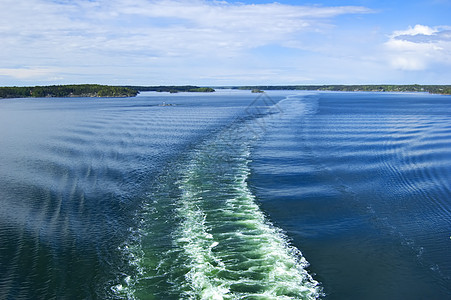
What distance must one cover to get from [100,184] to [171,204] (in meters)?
5.00

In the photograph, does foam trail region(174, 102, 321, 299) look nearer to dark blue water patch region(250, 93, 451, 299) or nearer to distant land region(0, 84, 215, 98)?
dark blue water patch region(250, 93, 451, 299)

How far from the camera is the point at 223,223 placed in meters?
13.8

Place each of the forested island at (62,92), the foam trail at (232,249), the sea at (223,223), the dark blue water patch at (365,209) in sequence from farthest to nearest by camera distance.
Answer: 1. the forested island at (62,92)
2. the dark blue water patch at (365,209)
3. the sea at (223,223)
4. the foam trail at (232,249)

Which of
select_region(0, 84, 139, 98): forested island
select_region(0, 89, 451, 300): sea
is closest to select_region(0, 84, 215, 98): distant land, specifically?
select_region(0, 84, 139, 98): forested island

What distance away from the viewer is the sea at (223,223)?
9.96 metres

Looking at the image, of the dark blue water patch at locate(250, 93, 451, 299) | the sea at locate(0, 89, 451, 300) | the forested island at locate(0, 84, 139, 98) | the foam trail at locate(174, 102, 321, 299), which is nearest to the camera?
the foam trail at locate(174, 102, 321, 299)

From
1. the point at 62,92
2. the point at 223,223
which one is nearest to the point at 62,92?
the point at 62,92

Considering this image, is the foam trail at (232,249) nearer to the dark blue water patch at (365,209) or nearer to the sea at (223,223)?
the sea at (223,223)

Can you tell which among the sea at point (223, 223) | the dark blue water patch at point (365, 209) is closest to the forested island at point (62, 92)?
the sea at point (223, 223)

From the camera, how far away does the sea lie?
9961 millimetres

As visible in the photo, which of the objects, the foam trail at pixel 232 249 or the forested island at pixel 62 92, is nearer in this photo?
the foam trail at pixel 232 249

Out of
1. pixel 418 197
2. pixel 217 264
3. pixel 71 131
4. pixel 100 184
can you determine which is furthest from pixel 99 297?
pixel 71 131

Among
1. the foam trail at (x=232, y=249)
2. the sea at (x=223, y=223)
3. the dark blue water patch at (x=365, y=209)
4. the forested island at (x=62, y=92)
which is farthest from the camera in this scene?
the forested island at (x=62, y=92)

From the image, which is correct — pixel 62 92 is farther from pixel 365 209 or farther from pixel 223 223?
pixel 365 209
